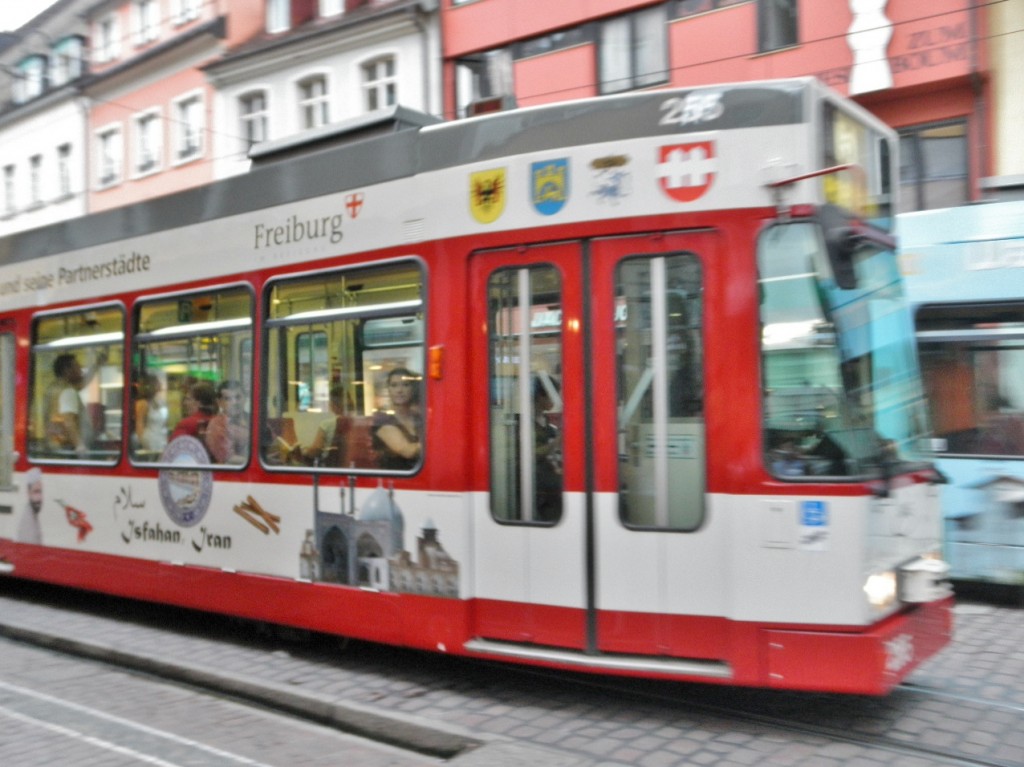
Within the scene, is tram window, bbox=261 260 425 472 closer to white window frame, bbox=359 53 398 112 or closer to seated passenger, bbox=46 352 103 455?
seated passenger, bbox=46 352 103 455

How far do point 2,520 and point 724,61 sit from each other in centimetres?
1151

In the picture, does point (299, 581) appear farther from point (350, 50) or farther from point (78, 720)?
point (350, 50)

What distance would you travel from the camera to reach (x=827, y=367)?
5.12 metres

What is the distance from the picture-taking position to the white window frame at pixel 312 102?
2267 cm

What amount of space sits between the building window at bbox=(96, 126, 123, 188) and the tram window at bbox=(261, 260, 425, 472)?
907 inches

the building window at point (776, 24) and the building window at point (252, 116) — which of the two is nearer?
the building window at point (776, 24)

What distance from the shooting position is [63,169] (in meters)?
30.2

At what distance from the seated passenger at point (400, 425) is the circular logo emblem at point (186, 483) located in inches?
66.9

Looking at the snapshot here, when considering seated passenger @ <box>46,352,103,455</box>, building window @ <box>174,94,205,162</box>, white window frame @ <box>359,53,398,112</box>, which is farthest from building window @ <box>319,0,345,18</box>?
seated passenger @ <box>46,352,103,455</box>

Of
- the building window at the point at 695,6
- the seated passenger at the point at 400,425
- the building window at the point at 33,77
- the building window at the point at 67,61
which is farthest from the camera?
the building window at the point at 33,77

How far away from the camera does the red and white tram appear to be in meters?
5.16

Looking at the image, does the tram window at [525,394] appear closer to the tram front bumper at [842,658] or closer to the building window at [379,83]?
the tram front bumper at [842,658]

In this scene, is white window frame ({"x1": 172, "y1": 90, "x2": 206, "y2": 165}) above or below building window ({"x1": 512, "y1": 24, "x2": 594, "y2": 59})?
above

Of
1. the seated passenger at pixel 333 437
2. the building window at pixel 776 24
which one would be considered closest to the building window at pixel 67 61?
the building window at pixel 776 24
